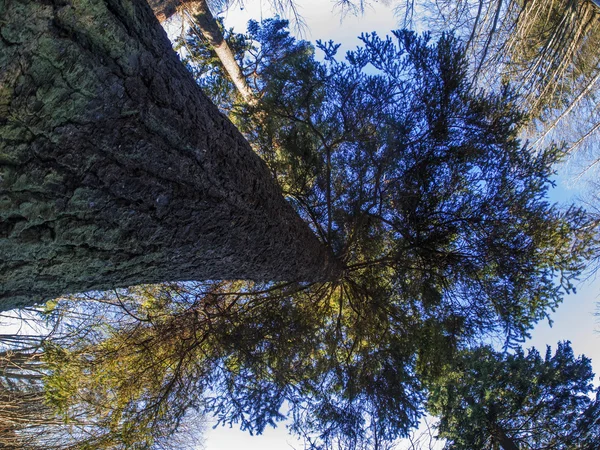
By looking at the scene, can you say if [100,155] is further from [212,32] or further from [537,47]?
[537,47]

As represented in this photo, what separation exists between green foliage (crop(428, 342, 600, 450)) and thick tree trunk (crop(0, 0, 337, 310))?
472 centimetres

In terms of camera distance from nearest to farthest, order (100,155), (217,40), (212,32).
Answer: (100,155) < (212,32) < (217,40)

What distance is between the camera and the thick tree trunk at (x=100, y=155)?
3.48 ft

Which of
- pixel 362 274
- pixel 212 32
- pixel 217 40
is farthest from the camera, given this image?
pixel 217 40

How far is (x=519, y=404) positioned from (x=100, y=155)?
20.7ft

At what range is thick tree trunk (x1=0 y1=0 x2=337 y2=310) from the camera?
3.48ft

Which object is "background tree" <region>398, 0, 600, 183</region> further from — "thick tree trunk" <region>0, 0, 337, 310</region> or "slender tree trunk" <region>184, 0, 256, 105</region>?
"thick tree trunk" <region>0, 0, 337, 310</region>

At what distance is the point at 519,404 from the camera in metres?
5.37

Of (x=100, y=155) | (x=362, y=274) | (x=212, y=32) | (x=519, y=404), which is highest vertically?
(x=212, y=32)

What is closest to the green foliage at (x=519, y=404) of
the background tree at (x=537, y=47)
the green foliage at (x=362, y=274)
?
the green foliage at (x=362, y=274)

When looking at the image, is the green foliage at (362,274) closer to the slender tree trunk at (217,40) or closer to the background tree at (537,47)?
the slender tree trunk at (217,40)

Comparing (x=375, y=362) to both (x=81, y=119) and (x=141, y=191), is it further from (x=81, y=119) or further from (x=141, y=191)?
(x=81, y=119)

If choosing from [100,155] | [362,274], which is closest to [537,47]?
[362,274]

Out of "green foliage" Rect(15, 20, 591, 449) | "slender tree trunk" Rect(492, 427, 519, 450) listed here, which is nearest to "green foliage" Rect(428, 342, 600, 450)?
"slender tree trunk" Rect(492, 427, 519, 450)
